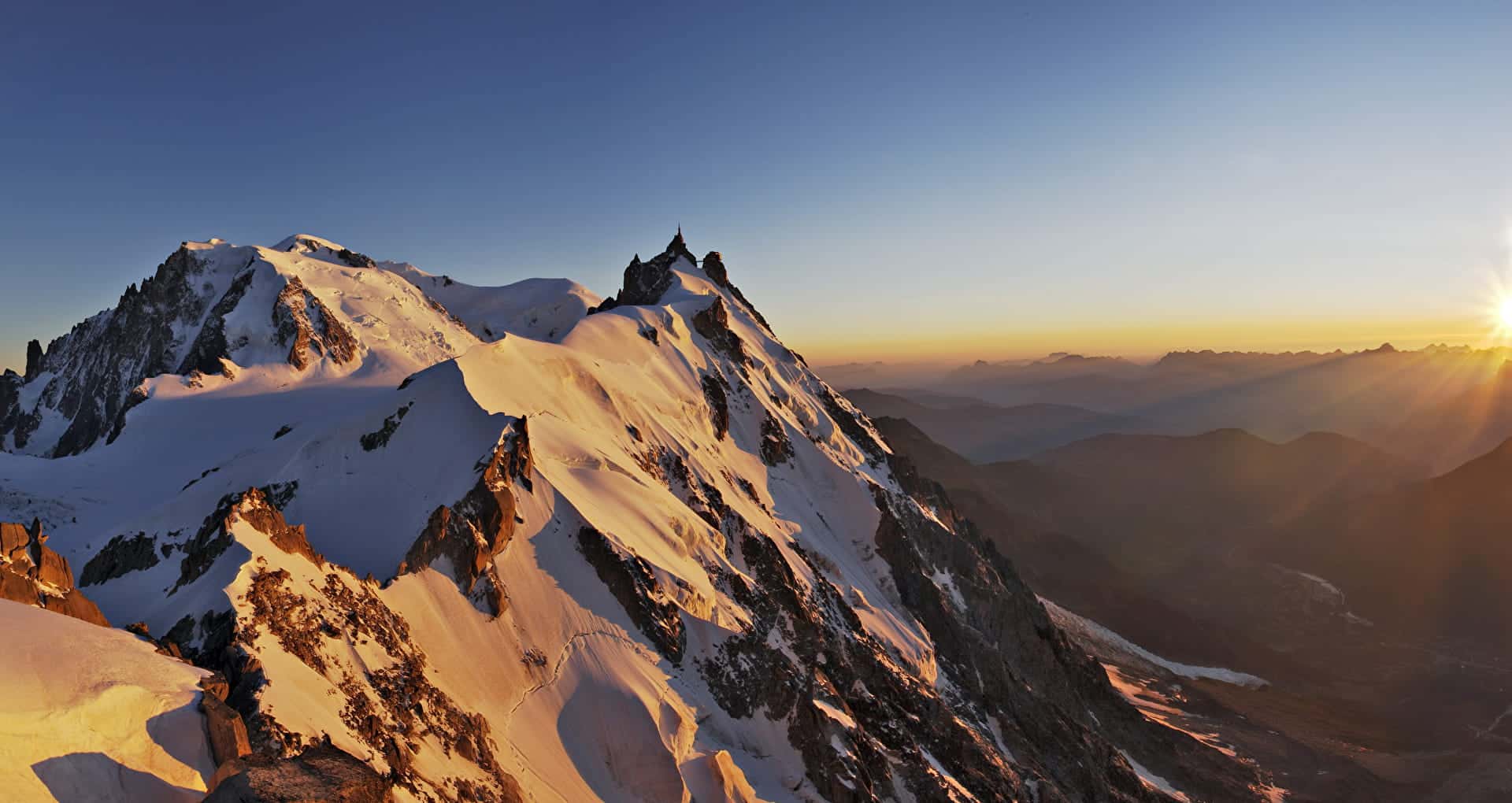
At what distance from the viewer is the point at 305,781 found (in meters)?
18.4

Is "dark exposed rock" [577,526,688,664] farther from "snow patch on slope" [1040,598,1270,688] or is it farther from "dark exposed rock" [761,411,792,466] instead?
"snow patch on slope" [1040,598,1270,688]

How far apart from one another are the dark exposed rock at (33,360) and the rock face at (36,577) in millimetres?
108323

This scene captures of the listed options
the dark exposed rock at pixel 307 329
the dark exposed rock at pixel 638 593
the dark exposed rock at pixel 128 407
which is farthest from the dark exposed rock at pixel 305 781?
the dark exposed rock at pixel 307 329

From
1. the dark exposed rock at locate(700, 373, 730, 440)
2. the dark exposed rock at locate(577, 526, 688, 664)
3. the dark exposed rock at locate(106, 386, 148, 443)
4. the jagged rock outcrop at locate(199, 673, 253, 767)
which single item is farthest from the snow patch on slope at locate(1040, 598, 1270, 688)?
the dark exposed rock at locate(106, 386, 148, 443)

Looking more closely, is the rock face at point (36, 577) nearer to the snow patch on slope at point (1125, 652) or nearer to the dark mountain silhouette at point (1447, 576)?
the snow patch on slope at point (1125, 652)

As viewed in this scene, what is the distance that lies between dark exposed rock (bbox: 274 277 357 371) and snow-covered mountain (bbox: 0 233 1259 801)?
0.40 metres

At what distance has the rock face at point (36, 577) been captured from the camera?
24.9 meters

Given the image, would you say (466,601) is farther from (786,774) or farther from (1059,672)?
(1059,672)

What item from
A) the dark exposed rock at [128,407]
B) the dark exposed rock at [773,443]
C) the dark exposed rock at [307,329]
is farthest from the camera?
the dark exposed rock at [773,443]

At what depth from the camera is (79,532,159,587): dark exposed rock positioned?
1499 inches

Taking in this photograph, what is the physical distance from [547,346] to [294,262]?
45378mm

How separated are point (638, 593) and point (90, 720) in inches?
1079

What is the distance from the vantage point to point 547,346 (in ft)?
222

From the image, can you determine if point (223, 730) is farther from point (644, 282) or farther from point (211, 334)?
point (644, 282)
